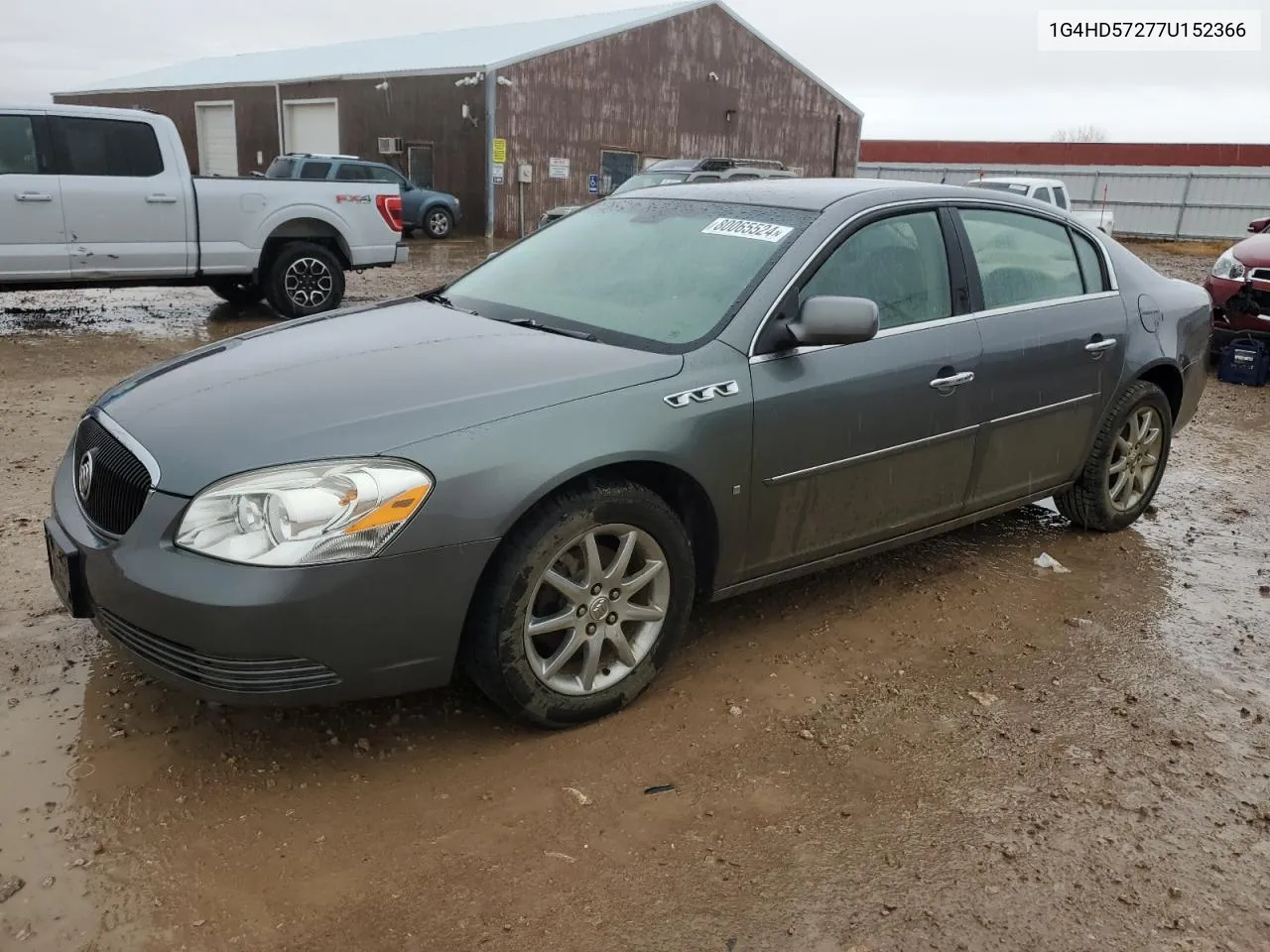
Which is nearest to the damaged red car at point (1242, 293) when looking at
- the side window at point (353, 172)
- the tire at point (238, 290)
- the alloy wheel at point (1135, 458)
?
the alloy wheel at point (1135, 458)

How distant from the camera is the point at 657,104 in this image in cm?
2673

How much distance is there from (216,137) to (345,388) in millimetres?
32352

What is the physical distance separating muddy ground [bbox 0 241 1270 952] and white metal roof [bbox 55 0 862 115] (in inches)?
863

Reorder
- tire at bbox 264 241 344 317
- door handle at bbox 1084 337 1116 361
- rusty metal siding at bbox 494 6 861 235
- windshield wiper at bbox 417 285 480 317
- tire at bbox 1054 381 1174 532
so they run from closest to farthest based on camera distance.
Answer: windshield wiper at bbox 417 285 480 317 → door handle at bbox 1084 337 1116 361 → tire at bbox 1054 381 1174 532 → tire at bbox 264 241 344 317 → rusty metal siding at bbox 494 6 861 235

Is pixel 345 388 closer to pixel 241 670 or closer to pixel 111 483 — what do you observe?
pixel 111 483

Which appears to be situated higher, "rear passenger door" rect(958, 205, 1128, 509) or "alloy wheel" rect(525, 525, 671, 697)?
"rear passenger door" rect(958, 205, 1128, 509)

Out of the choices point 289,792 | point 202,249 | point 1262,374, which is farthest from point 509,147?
point 289,792

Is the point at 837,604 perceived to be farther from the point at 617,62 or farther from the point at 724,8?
the point at 724,8

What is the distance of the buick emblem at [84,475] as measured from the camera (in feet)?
9.77

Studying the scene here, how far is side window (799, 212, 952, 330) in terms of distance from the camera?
363 cm

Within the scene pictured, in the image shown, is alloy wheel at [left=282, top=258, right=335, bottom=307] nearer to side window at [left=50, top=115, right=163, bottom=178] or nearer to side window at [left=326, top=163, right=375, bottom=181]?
side window at [left=50, top=115, right=163, bottom=178]

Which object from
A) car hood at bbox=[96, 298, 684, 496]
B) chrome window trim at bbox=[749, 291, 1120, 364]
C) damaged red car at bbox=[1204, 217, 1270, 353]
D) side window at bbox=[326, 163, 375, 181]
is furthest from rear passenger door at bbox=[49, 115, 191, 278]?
damaged red car at bbox=[1204, 217, 1270, 353]

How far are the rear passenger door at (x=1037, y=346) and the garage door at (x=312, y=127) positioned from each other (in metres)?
25.8

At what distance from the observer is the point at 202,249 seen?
959cm
